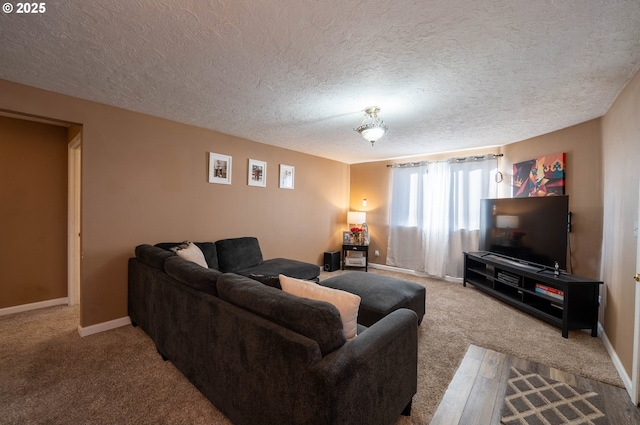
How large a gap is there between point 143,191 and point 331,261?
352 cm

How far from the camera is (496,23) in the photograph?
1499mm

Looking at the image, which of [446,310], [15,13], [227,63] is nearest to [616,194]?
[446,310]

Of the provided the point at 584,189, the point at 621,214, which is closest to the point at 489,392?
the point at 621,214

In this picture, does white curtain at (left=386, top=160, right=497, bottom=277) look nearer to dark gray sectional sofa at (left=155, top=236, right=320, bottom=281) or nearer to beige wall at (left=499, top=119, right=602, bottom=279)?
Answer: beige wall at (left=499, top=119, right=602, bottom=279)

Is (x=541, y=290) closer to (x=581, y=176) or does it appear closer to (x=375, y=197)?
(x=581, y=176)

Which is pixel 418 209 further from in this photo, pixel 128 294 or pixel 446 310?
pixel 128 294

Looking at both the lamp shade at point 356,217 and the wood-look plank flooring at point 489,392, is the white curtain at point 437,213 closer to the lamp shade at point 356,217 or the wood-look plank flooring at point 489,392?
the lamp shade at point 356,217

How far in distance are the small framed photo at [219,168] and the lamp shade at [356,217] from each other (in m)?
2.80

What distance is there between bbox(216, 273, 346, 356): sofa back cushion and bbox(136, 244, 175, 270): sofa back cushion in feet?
4.09

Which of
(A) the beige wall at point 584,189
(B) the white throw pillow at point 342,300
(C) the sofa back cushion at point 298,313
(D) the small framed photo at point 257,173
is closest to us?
(C) the sofa back cushion at point 298,313

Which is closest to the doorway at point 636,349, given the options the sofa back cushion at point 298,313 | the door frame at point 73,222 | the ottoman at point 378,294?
the ottoman at point 378,294

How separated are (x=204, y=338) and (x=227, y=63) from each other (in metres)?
2.01

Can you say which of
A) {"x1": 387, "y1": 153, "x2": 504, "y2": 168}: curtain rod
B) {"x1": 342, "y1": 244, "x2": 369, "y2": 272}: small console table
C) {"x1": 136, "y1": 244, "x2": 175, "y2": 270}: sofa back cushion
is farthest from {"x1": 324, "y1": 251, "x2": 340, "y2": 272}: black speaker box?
{"x1": 136, "y1": 244, "x2": 175, "y2": 270}: sofa back cushion

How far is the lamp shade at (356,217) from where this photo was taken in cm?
555
